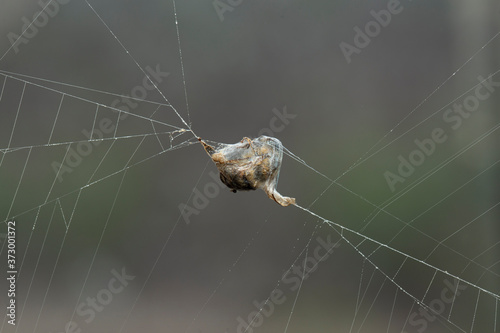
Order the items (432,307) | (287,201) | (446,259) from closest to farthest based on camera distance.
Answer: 1. (287,201)
2. (432,307)
3. (446,259)

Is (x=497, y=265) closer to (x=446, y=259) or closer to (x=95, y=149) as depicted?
(x=446, y=259)

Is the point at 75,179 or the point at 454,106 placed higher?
the point at 75,179

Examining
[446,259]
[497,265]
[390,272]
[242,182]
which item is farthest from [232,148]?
[497,265]

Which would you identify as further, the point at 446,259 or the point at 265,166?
the point at 446,259

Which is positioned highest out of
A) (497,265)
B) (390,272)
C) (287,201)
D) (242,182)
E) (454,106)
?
(242,182)

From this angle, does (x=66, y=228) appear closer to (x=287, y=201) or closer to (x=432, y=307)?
(x=287, y=201)

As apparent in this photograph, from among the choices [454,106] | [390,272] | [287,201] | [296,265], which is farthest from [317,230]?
[287,201]

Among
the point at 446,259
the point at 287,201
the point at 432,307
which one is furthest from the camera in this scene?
the point at 446,259
